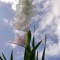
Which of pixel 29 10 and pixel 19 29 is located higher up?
pixel 29 10

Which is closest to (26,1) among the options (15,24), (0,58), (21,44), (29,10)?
(29,10)

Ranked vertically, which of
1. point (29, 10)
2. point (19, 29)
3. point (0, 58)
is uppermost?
point (29, 10)

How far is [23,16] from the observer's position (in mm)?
1999

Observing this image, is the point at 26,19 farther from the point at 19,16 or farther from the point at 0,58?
the point at 0,58

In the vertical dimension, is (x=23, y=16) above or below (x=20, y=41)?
above

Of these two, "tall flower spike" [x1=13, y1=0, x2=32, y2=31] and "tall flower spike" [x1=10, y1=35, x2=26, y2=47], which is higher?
"tall flower spike" [x1=13, y1=0, x2=32, y2=31]

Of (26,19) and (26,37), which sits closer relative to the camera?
(26,19)

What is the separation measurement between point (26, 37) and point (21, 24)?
183 millimetres

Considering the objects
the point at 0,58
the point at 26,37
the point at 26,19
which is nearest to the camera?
the point at 26,19

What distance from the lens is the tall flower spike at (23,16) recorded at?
200 centimetres

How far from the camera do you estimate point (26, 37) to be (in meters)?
2.15

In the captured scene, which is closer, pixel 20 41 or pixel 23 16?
pixel 23 16

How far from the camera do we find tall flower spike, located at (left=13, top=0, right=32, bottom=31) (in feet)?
6.57

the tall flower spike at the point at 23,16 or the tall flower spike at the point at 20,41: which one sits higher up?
the tall flower spike at the point at 23,16
